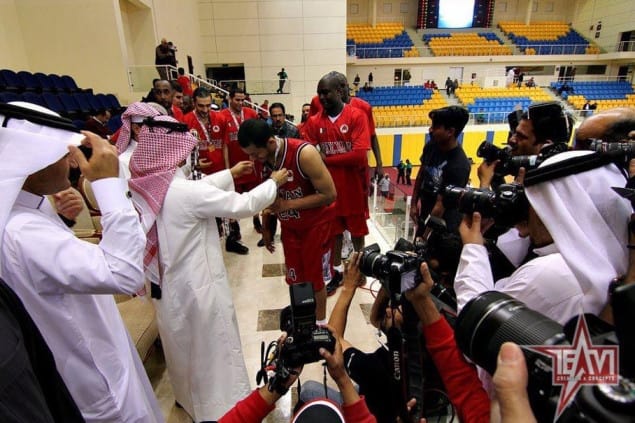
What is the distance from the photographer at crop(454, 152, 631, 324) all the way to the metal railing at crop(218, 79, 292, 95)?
1152 cm

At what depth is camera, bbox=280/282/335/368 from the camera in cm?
90

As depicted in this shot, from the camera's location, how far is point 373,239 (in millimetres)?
3951

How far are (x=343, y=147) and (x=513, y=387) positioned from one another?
2282 mm

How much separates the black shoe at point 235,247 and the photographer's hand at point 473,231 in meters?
2.85

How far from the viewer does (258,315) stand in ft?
8.73

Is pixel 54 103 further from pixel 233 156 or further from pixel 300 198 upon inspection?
pixel 300 198

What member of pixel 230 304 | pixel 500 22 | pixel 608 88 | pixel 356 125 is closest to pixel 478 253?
pixel 230 304

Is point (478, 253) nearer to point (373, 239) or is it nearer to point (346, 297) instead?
point (346, 297)

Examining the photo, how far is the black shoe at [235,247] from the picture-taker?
12.1 ft

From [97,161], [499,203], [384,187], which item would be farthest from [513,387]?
[384,187]

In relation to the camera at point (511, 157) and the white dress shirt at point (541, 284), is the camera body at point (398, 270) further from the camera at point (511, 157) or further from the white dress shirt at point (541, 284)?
the camera at point (511, 157)

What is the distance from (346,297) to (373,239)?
2.85 metres

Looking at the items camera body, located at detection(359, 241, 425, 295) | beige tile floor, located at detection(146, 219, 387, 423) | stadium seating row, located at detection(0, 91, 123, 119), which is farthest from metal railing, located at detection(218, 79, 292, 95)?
camera body, located at detection(359, 241, 425, 295)

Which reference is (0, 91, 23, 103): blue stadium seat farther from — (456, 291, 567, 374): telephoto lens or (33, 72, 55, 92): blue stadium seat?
(456, 291, 567, 374): telephoto lens
